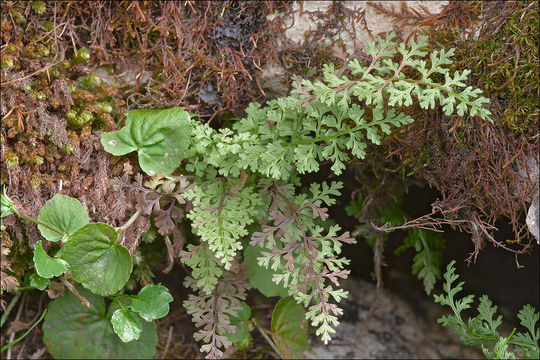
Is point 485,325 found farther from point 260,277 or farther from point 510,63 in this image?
point 510,63

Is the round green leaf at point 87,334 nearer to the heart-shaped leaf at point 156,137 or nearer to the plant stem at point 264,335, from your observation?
the plant stem at point 264,335

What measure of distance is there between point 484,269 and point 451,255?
22cm

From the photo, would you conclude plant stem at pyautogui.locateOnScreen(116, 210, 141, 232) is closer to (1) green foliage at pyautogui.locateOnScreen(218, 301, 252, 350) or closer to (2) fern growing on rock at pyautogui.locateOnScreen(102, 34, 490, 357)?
(2) fern growing on rock at pyautogui.locateOnScreen(102, 34, 490, 357)

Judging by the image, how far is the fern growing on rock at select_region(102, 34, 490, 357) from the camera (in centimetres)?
→ 229

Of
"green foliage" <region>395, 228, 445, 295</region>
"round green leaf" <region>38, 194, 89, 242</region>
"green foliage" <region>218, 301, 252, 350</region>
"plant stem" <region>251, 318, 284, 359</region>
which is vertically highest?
"round green leaf" <region>38, 194, 89, 242</region>

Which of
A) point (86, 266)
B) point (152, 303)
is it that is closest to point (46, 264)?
point (86, 266)

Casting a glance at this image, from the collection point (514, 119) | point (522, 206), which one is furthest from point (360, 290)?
point (514, 119)

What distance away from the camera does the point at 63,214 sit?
7.66 feet

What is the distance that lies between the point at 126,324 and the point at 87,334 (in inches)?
25.9

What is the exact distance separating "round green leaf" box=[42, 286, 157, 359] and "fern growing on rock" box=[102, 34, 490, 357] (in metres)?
0.71

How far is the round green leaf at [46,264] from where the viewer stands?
2207 millimetres

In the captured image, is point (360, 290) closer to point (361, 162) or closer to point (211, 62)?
point (361, 162)

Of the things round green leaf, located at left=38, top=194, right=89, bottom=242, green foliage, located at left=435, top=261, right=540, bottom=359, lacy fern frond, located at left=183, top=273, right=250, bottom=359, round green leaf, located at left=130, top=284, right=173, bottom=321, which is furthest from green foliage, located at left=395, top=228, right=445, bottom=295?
round green leaf, located at left=38, top=194, right=89, bottom=242

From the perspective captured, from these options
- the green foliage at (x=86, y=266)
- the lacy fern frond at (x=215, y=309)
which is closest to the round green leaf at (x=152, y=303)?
the green foliage at (x=86, y=266)
